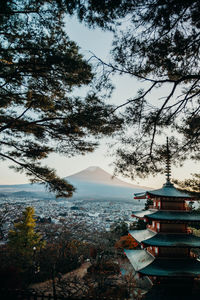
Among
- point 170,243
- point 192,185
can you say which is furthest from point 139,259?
point 192,185

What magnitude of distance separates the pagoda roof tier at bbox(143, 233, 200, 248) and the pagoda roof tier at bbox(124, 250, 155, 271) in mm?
869

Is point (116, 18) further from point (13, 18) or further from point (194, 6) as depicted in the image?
point (13, 18)

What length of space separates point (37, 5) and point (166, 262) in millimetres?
9184

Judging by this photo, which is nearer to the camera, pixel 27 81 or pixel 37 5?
pixel 37 5

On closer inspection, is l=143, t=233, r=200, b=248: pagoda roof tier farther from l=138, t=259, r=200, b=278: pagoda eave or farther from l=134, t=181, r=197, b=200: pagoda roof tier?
l=134, t=181, r=197, b=200: pagoda roof tier

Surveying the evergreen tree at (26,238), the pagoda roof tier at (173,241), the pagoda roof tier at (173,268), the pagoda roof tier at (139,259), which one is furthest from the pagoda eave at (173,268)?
the evergreen tree at (26,238)

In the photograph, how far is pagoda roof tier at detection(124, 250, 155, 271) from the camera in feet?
23.8

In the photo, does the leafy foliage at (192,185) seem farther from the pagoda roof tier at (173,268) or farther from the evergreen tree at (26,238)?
the evergreen tree at (26,238)

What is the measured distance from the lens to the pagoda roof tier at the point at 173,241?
6.97 m

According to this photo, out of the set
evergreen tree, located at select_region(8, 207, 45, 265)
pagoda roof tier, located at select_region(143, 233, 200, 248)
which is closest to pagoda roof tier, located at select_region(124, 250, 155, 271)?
pagoda roof tier, located at select_region(143, 233, 200, 248)

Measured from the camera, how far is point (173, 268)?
668cm

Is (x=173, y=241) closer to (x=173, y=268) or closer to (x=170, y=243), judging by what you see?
(x=170, y=243)

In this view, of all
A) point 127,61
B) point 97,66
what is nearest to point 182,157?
point 127,61

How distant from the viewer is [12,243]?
1252 centimetres
